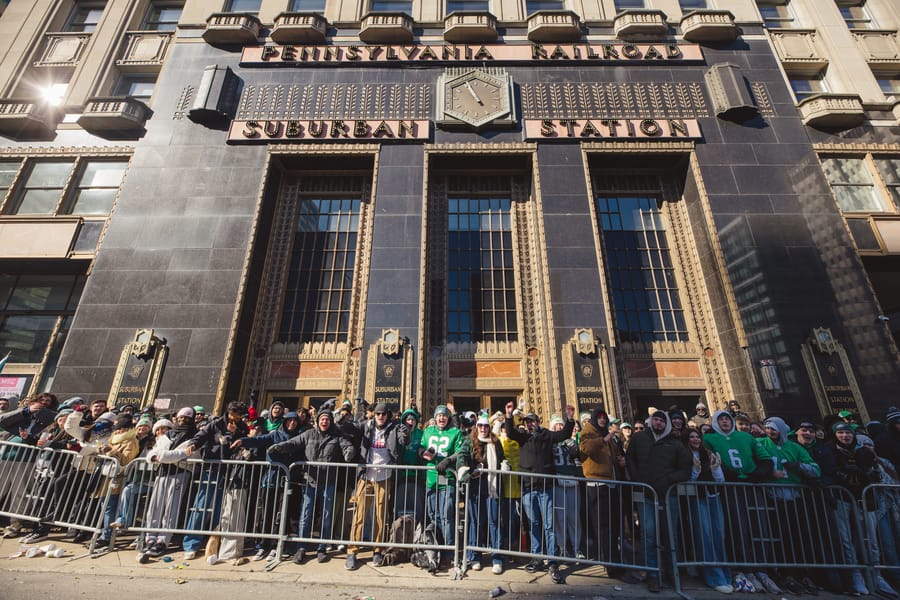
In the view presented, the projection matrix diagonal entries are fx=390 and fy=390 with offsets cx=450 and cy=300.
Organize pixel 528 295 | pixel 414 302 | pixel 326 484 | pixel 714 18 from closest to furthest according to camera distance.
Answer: pixel 326 484, pixel 414 302, pixel 528 295, pixel 714 18

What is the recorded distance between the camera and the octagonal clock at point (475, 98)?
1452 centimetres

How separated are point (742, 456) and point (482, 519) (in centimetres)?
401

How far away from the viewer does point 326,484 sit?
5.87 m

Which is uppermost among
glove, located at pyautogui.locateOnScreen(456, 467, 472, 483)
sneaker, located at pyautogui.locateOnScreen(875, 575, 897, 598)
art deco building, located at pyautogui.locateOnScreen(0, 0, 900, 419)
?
art deco building, located at pyautogui.locateOnScreen(0, 0, 900, 419)

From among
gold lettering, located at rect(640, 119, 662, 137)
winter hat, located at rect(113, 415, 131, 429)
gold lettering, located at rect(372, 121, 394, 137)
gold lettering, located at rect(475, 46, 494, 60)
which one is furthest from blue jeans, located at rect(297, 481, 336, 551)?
gold lettering, located at rect(475, 46, 494, 60)

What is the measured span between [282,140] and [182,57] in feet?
21.2

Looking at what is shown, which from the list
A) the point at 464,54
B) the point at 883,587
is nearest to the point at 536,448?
the point at 883,587

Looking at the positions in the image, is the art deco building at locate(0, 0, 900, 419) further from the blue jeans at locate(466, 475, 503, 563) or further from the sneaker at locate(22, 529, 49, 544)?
the blue jeans at locate(466, 475, 503, 563)

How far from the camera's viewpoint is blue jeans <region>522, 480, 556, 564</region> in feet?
18.3

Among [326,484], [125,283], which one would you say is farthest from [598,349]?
[125,283]

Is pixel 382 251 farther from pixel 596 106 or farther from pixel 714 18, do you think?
pixel 714 18

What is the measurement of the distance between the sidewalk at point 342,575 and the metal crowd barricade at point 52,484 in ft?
2.12

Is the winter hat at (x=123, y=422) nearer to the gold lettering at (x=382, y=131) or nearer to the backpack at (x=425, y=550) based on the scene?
the backpack at (x=425, y=550)

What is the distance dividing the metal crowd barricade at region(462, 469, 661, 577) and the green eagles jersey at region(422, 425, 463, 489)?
559 millimetres
